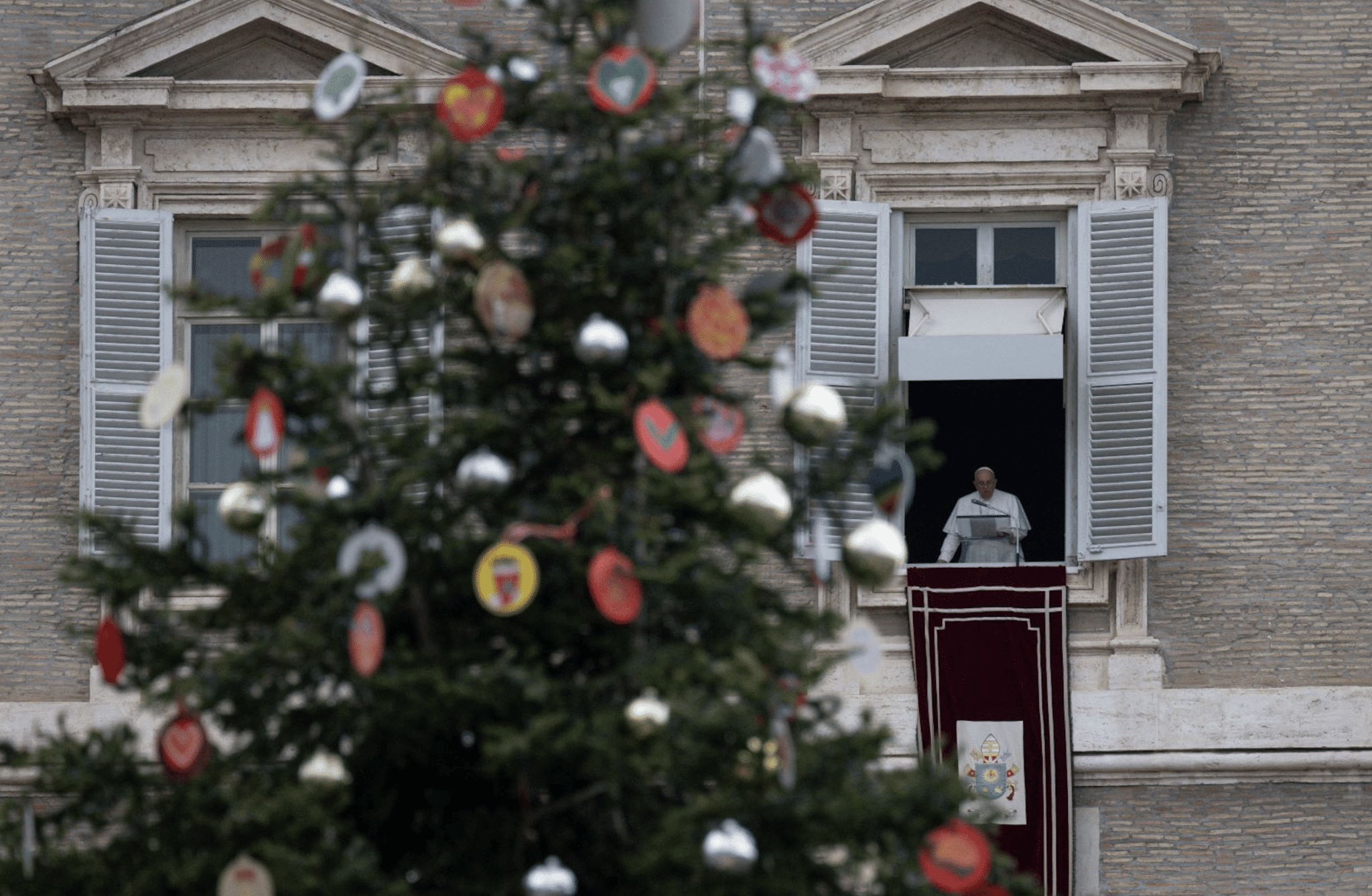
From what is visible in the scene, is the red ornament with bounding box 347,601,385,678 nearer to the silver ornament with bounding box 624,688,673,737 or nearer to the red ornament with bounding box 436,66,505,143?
the silver ornament with bounding box 624,688,673,737

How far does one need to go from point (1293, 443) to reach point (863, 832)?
6834 mm

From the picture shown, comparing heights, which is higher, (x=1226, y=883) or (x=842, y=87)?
(x=842, y=87)

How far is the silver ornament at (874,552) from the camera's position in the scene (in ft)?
23.4

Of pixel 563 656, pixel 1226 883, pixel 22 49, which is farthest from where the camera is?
pixel 22 49

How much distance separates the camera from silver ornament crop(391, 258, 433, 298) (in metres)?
7.19

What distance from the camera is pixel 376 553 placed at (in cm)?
682

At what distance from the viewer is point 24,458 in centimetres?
1330

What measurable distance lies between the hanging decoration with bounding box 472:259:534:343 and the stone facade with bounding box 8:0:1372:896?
237 inches

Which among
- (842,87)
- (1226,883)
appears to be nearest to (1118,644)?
(1226,883)

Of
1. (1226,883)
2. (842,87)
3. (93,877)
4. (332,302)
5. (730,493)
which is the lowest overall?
(1226,883)

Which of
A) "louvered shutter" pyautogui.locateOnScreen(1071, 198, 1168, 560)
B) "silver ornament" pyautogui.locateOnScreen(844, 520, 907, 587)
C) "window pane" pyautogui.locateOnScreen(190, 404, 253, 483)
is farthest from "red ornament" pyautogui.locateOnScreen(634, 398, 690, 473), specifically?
"window pane" pyautogui.locateOnScreen(190, 404, 253, 483)

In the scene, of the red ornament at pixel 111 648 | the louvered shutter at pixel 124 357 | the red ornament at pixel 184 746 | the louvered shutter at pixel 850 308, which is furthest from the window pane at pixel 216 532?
the red ornament at pixel 184 746

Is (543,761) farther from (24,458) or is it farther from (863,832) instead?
(24,458)

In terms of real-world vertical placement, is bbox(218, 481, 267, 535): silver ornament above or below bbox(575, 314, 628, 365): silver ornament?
below
